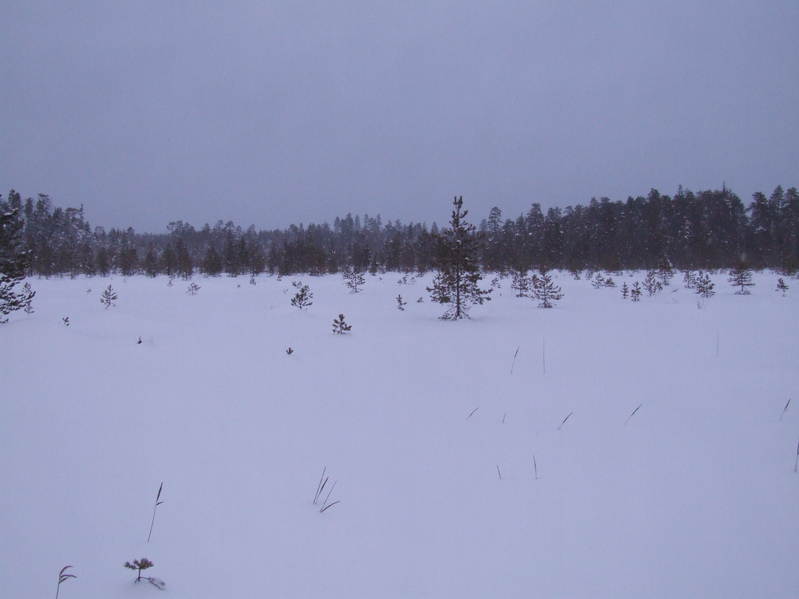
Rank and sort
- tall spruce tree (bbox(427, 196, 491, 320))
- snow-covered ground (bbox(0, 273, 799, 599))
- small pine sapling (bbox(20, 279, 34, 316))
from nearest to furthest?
snow-covered ground (bbox(0, 273, 799, 599))
small pine sapling (bbox(20, 279, 34, 316))
tall spruce tree (bbox(427, 196, 491, 320))

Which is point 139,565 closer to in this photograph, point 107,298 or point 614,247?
point 107,298

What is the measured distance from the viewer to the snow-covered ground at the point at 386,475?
1957 millimetres

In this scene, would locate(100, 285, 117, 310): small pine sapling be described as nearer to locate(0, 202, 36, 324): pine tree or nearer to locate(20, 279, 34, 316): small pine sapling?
locate(20, 279, 34, 316): small pine sapling

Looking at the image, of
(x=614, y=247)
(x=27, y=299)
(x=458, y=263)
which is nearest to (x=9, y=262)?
(x=27, y=299)

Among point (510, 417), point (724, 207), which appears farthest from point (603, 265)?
point (510, 417)

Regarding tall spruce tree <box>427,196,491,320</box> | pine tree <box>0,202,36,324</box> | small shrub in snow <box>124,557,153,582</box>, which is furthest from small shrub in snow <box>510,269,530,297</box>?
small shrub in snow <box>124,557,153,582</box>

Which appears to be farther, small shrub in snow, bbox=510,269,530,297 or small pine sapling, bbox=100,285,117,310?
small shrub in snow, bbox=510,269,530,297

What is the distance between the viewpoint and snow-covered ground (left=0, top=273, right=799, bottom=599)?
1957mm

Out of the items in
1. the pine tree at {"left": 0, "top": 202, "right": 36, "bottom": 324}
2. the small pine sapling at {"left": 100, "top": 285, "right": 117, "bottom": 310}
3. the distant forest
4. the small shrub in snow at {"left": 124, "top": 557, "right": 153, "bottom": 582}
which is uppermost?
the distant forest

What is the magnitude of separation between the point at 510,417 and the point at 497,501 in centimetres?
172

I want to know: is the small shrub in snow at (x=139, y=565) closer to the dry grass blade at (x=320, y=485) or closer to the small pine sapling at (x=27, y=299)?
the dry grass blade at (x=320, y=485)

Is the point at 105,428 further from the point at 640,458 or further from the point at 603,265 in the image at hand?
the point at 603,265

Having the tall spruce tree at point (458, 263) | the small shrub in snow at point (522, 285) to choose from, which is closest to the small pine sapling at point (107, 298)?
the tall spruce tree at point (458, 263)

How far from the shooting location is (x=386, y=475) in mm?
2957
